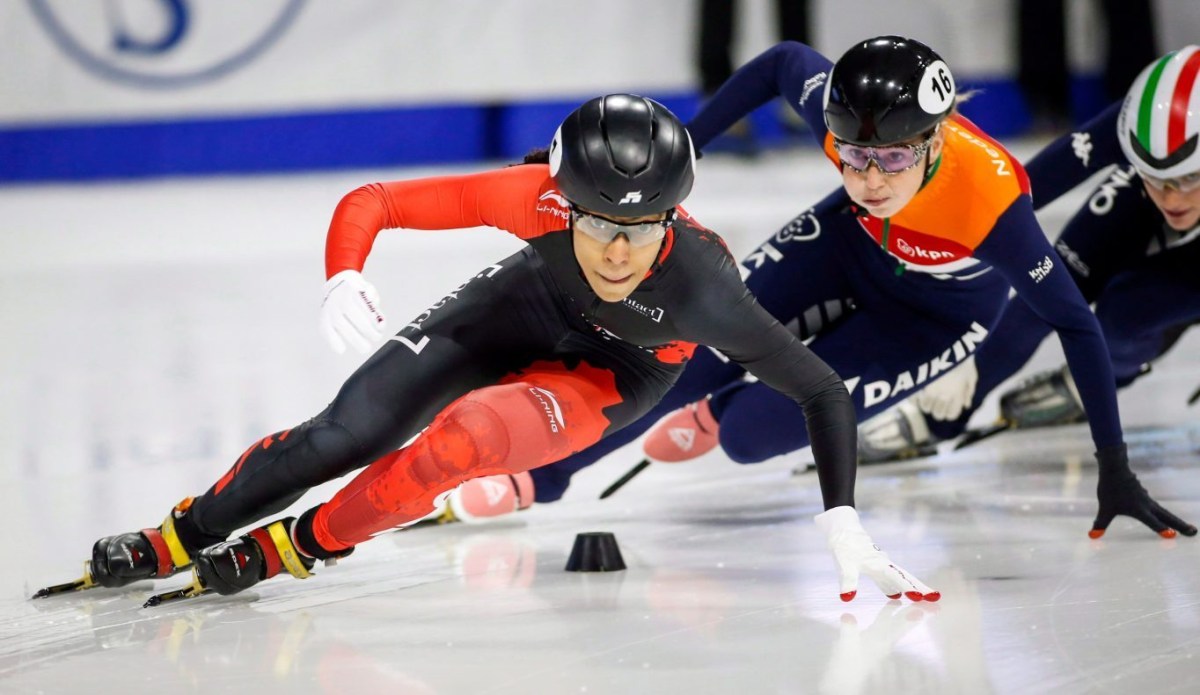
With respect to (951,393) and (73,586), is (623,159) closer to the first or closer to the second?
(73,586)

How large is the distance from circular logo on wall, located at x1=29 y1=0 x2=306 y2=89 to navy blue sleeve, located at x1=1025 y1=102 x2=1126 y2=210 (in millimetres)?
8131

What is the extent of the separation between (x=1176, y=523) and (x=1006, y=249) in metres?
0.86

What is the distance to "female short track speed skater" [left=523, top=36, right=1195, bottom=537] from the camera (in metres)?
3.95

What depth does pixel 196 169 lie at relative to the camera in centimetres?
1312

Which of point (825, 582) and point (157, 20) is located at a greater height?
point (157, 20)

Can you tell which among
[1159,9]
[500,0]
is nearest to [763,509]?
[500,0]

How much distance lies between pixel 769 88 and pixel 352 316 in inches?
77.3

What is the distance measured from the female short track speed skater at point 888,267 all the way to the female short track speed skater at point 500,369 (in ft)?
2.18

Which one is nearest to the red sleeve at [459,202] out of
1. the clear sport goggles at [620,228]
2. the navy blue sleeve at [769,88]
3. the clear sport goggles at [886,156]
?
the clear sport goggles at [620,228]

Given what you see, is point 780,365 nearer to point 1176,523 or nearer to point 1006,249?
point 1006,249

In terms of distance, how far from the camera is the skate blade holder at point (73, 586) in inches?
142

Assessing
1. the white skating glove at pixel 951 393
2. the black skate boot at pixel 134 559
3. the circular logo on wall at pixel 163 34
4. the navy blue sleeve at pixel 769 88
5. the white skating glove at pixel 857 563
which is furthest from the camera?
the circular logo on wall at pixel 163 34

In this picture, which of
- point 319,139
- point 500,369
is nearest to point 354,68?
point 319,139

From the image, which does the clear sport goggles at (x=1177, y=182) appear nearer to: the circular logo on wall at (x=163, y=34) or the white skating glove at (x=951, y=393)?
the white skating glove at (x=951, y=393)
